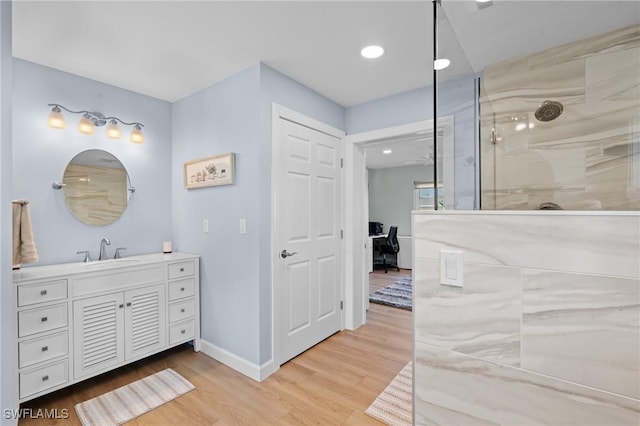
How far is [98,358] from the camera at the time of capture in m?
2.09

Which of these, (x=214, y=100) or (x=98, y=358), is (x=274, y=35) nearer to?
(x=214, y=100)

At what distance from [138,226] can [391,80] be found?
8.98 ft

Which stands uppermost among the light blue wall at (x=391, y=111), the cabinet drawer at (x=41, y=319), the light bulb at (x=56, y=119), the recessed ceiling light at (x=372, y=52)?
the recessed ceiling light at (x=372, y=52)

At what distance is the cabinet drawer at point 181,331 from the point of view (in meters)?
2.51

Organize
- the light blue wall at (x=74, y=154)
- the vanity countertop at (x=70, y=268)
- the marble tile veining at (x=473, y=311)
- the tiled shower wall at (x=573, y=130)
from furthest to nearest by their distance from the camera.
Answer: the light blue wall at (x=74, y=154)
the vanity countertop at (x=70, y=268)
the tiled shower wall at (x=573, y=130)
the marble tile veining at (x=473, y=311)

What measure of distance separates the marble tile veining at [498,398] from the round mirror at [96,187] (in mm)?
2812

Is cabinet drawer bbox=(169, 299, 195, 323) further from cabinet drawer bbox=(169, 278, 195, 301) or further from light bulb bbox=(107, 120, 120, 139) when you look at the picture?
light bulb bbox=(107, 120, 120, 139)

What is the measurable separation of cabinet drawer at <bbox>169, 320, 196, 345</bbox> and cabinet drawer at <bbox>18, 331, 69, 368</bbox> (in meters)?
0.71

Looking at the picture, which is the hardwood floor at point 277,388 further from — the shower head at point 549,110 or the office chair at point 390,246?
the office chair at point 390,246

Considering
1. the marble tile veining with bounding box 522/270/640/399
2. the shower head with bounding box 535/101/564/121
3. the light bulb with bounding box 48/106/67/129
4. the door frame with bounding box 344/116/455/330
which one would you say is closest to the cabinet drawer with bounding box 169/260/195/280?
the light bulb with bounding box 48/106/67/129

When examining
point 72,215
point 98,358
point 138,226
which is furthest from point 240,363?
point 72,215

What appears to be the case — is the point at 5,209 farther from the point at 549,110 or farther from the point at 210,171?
the point at 549,110

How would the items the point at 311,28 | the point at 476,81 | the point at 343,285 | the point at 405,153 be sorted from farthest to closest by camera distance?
the point at 405,153 → the point at 343,285 → the point at 311,28 → the point at 476,81

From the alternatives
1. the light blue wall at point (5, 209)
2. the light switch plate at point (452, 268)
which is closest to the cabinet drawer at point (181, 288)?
the light blue wall at point (5, 209)
